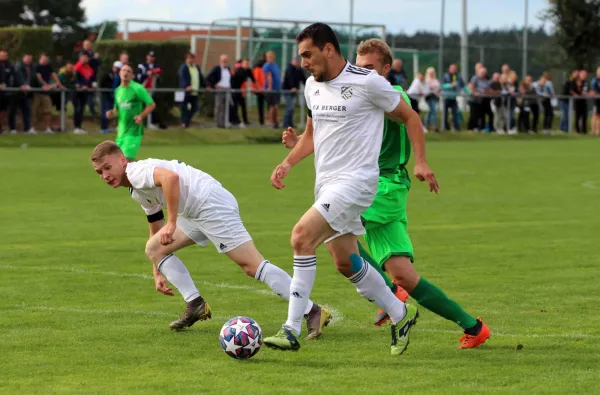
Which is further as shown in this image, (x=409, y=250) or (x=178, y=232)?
(x=178, y=232)

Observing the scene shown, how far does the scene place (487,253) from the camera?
496 inches

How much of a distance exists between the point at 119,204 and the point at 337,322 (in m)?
9.83

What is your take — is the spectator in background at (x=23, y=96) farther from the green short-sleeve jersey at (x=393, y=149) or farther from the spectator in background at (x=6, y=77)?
the green short-sleeve jersey at (x=393, y=149)

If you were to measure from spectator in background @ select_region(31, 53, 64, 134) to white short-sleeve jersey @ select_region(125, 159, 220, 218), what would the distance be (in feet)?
71.4

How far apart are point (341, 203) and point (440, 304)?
0.97 meters

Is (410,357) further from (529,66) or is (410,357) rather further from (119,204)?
(529,66)

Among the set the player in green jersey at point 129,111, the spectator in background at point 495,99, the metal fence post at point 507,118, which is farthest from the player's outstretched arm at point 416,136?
the metal fence post at point 507,118

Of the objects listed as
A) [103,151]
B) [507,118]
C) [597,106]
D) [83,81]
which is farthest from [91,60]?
[103,151]

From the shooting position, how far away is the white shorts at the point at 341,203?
7125 millimetres

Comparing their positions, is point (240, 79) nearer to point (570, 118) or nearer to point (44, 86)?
point (44, 86)

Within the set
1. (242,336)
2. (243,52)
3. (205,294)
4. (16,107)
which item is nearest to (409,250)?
(242,336)

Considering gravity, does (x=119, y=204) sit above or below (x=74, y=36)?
below

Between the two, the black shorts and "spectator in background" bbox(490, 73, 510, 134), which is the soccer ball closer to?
the black shorts

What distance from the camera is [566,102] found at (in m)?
39.6
